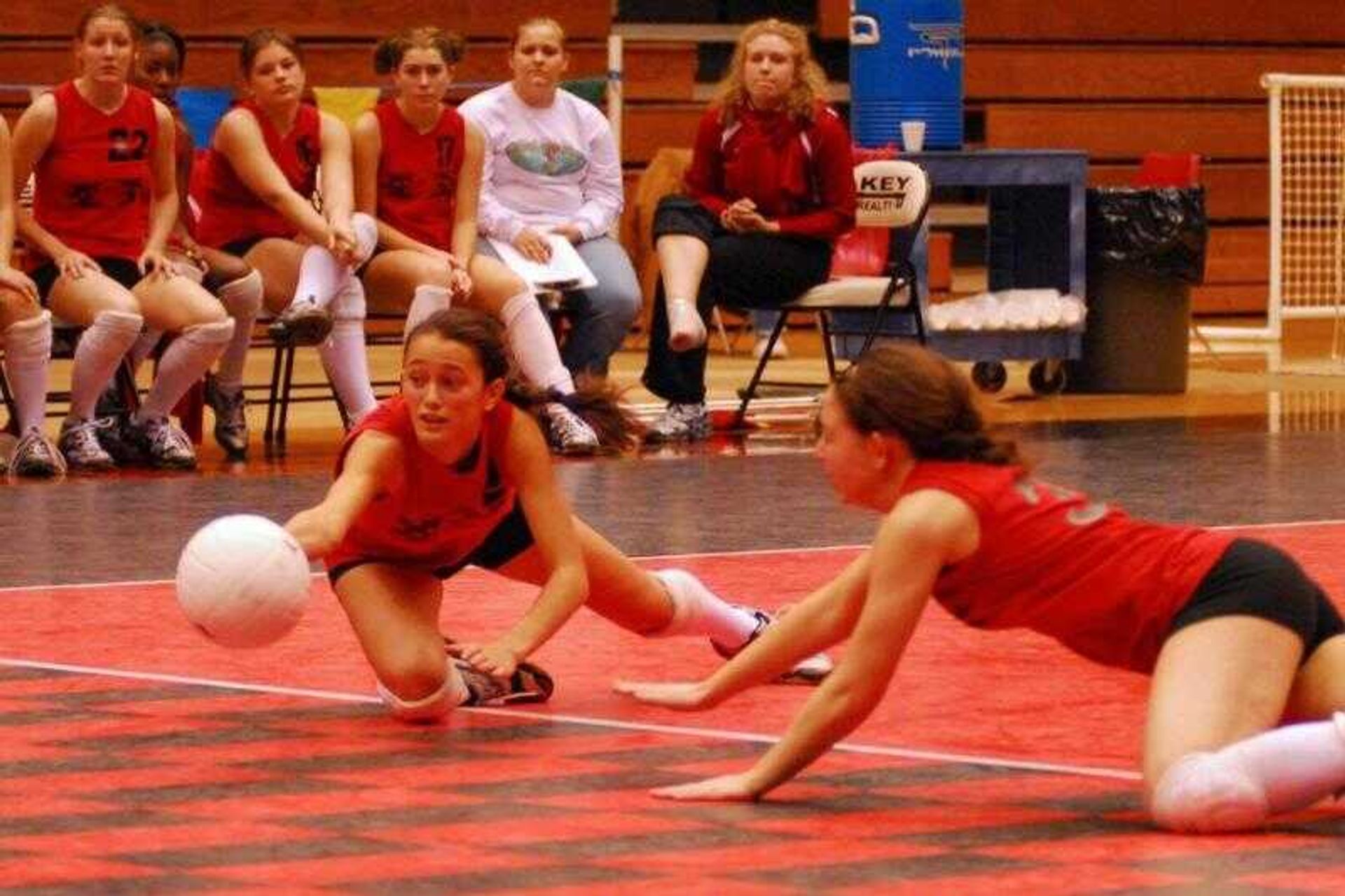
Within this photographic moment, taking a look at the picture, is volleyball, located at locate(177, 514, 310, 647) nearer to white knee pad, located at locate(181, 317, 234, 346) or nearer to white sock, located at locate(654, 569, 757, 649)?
white sock, located at locate(654, 569, 757, 649)

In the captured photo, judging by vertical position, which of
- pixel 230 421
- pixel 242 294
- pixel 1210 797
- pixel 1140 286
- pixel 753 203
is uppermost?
pixel 753 203

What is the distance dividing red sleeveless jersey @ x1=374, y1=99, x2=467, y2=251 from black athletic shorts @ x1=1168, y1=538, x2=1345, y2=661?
20.3ft

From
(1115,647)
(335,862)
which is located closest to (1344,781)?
(1115,647)

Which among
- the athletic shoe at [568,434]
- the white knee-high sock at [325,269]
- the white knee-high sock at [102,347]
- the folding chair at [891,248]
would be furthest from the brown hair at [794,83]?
the white knee-high sock at [102,347]

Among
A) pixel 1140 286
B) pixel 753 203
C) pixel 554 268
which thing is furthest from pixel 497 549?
pixel 1140 286

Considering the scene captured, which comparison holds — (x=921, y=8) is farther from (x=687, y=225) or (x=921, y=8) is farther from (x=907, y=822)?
(x=907, y=822)

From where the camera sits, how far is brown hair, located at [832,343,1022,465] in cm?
423

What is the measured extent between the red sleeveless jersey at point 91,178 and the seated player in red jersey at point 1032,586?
5.67 m

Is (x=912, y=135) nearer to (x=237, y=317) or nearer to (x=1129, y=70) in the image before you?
(x=237, y=317)

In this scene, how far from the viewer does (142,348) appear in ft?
32.7

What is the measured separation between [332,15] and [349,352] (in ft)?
18.8

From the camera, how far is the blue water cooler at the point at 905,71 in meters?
12.1

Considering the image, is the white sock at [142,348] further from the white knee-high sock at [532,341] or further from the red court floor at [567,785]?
the red court floor at [567,785]

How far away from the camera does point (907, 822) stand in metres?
4.09
